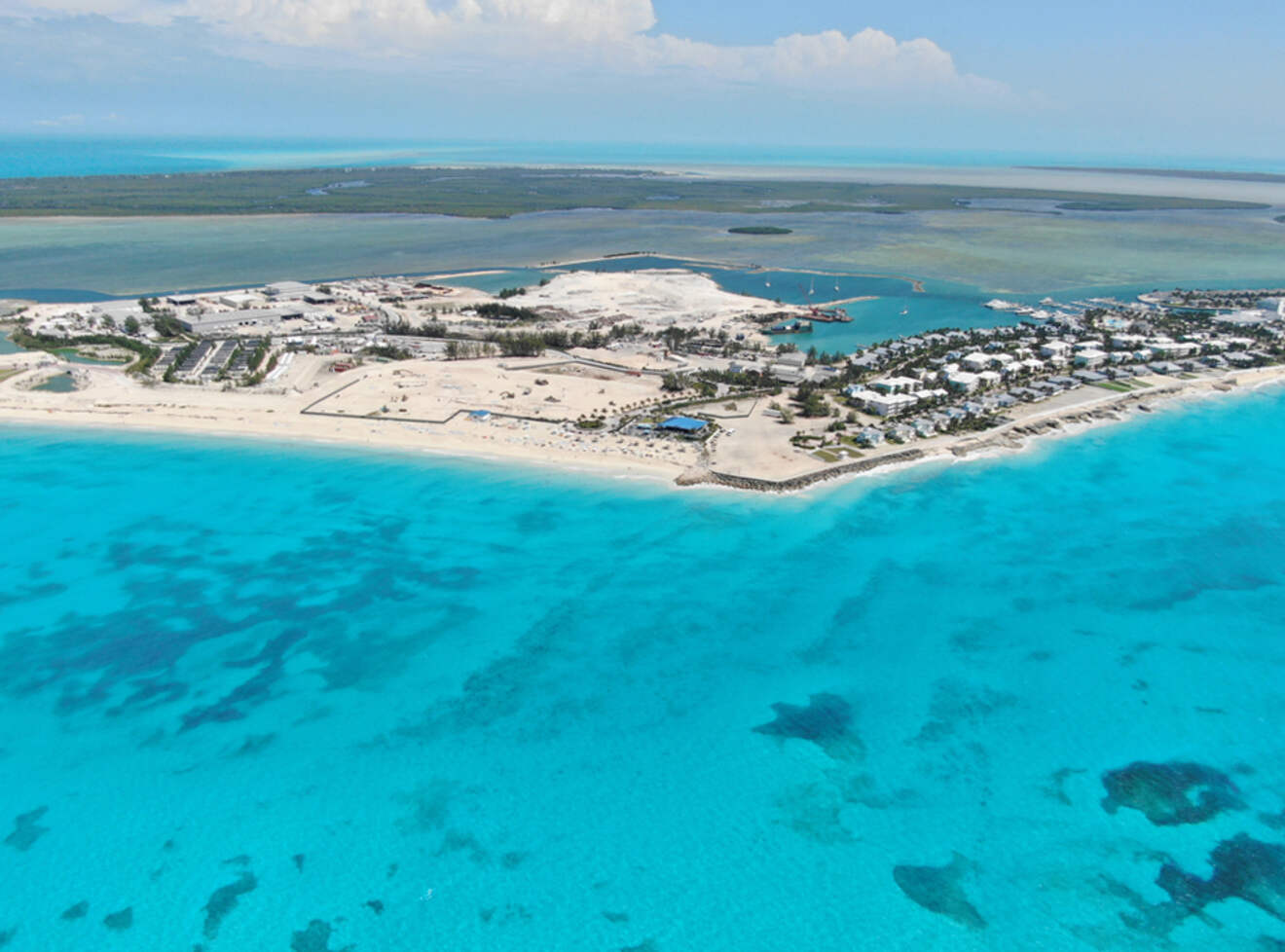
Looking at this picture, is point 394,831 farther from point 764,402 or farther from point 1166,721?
point 764,402

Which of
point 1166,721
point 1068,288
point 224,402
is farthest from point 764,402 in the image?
point 1068,288

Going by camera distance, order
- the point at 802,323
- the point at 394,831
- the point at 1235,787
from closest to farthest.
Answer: the point at 394,831
the point at 1235,787
the point at 802,323

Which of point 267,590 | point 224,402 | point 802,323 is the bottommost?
point 267,590

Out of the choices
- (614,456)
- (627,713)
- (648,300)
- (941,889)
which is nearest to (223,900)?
(627,713)

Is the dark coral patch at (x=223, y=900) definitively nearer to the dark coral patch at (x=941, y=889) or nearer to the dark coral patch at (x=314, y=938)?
the dark coral patch at (x=314, y=938)

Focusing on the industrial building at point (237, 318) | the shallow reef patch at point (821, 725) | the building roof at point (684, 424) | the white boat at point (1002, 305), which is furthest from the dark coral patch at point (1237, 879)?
the industrial building at point (237, 318)

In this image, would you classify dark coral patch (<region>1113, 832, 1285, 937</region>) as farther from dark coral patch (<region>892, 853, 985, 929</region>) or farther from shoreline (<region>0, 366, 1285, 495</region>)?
shoreline (<region>0, 366, 1285, 495</region>)

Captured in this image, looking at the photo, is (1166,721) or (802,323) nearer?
(1166,721)

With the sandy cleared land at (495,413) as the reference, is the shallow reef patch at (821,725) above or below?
below

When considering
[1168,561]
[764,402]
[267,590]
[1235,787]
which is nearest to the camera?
[1235,787]
